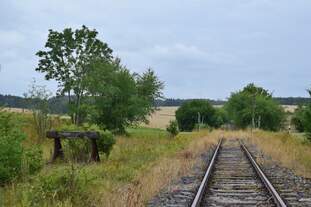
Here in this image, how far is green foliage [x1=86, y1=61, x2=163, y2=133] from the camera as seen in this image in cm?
4691

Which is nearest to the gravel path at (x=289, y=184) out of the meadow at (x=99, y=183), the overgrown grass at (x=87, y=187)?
the meadow at (x=99, y=183)

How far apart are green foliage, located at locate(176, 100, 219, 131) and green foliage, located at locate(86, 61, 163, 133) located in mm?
70353

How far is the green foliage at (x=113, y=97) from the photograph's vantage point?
4691cm

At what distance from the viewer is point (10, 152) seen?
1305 centimetres

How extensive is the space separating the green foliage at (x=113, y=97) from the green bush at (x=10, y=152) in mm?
30664

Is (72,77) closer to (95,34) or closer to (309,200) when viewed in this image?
(95,34)

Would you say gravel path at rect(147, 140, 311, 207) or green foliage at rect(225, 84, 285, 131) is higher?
green foliage at rect(225, 84, 285, 131)

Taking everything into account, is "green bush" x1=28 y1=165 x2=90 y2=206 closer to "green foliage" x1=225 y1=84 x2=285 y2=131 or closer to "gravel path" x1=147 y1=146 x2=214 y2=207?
"gravel path" x1=147 y1=146 x2=214 y2=207

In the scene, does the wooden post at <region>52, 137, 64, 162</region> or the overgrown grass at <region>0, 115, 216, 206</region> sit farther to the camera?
the wooden post at <region>52, 137, 64, 162</region>

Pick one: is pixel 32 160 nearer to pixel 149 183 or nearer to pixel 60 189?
pixel 149 183

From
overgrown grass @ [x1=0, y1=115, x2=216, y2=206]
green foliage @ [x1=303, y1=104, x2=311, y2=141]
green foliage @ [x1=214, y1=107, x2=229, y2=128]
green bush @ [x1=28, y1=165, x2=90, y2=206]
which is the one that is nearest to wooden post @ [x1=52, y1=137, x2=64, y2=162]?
overgrown grass @ [x1=0, y1=115, x2=216, y2=206]

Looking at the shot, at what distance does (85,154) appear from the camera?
66.7ft

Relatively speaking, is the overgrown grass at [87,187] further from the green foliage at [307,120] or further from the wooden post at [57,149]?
Result: the green foliage at [307,120]

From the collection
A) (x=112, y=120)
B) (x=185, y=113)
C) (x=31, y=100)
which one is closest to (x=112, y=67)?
(x=112, y=120)
